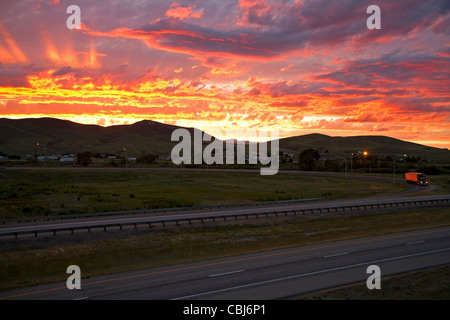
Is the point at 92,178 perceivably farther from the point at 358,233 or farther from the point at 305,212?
the point at 358,233

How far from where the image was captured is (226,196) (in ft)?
219

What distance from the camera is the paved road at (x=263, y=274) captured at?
17094 millimetres

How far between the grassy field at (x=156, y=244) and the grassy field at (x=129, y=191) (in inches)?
647

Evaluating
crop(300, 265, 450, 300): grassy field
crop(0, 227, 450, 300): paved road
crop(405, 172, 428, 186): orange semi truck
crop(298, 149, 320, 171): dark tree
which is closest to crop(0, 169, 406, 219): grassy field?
crop(405, 172, 428, 186): orange semi truck

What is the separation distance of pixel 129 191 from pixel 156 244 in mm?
43238

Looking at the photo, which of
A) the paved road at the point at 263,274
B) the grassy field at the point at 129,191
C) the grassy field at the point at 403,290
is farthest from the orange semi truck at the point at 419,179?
the grassy field at the point at 403,290

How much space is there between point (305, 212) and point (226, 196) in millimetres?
22549

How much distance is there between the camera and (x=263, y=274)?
20.0 m

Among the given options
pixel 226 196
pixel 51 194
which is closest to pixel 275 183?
pixel 226 196

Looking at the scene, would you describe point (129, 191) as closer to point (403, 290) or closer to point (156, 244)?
point (156, 244)

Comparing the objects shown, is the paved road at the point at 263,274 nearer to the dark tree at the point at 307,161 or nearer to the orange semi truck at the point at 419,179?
the orange semi truck at the point at 419,179

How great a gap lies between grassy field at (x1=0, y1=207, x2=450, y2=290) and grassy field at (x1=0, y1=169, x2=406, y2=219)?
1644 centimetres


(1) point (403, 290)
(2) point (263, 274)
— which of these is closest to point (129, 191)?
(2) point (263, 274)

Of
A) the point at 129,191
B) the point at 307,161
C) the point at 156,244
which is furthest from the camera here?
the point at 307,161
